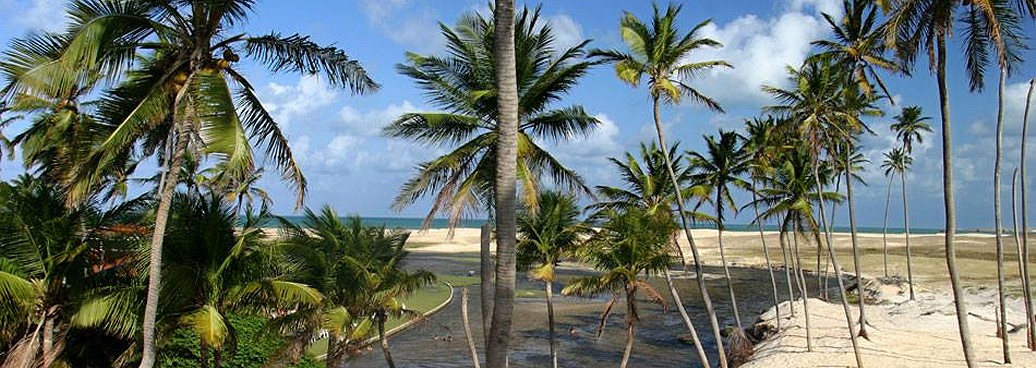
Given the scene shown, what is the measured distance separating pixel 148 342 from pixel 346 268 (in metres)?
9.15

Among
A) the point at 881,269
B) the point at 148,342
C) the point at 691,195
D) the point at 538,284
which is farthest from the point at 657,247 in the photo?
the point at 881,269

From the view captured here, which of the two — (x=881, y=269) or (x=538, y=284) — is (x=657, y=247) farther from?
(x=881, y=269)

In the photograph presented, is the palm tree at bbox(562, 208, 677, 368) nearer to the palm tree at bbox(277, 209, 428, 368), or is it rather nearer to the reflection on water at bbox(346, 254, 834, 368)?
the palm tree at bbox(277, 209, 428, 368)

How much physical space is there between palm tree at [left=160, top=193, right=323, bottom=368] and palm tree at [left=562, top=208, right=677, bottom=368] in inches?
334

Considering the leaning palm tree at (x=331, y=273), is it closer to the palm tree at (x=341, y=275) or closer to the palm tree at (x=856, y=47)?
the palm tree at (x=341, y=275)

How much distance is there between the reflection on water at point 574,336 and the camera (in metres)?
→ 27.4

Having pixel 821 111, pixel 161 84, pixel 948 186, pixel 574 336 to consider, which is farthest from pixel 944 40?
pixel 574 336

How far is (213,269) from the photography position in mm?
11891

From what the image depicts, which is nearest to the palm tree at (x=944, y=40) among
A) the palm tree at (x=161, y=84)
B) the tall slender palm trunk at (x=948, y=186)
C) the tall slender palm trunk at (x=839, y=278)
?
the tall slender palm trunk at (x=948, y=186)

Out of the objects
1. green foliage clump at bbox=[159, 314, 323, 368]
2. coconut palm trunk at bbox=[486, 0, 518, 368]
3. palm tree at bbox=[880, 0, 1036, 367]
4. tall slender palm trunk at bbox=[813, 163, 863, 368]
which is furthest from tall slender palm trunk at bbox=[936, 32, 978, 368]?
green foliage clump at bbox=[159, 314, 323, 368]

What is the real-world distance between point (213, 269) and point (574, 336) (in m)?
23.5

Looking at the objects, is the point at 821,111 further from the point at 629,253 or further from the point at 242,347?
the point at 242,347

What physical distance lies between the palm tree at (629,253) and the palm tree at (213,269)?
8475 mm

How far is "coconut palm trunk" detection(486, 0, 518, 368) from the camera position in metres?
7.36
